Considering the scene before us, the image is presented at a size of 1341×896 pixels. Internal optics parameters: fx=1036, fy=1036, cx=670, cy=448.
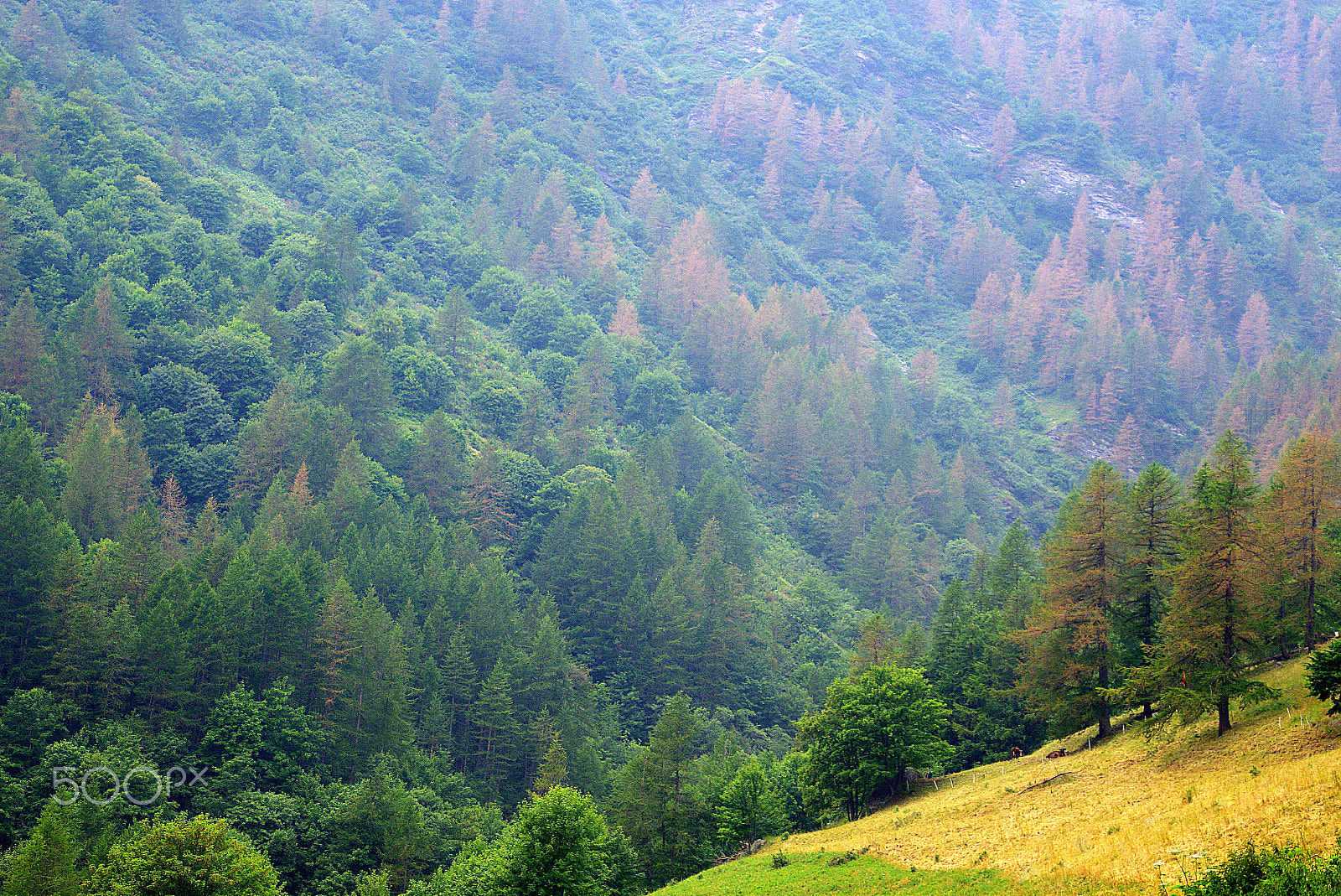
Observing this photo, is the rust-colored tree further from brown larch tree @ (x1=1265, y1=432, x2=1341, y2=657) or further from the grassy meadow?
brown larch tree @ (x1=1265, y1=432, x2=1341, y2=657)

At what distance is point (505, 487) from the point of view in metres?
108

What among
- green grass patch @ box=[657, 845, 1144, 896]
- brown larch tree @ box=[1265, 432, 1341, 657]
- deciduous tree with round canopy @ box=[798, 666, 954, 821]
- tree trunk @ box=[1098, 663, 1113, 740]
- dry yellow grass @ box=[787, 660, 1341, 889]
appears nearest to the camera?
dry yellow grass @ box=[787, 660, 1341, 889]

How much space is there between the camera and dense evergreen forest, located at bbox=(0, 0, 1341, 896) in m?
58.5

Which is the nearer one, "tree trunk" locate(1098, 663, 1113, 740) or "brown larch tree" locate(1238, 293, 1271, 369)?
"tree trunk" locate(1098, 663, 1113, 740)

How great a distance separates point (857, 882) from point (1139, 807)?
440 inches

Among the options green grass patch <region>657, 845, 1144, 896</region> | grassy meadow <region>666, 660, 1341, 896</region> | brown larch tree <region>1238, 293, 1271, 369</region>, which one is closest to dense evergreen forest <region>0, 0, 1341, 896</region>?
brown larch tree <region>1238, 293, 1271, 369</region>

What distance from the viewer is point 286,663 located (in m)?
72.8

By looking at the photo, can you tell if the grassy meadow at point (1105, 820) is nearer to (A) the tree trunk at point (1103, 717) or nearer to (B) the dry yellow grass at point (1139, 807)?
(B) the dry yellow grass at point (1139, 807)

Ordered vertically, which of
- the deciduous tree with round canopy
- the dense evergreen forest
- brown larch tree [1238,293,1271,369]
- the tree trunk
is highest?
brown larch tree [1238,293,1271,369]

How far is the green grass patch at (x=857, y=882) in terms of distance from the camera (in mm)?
33150

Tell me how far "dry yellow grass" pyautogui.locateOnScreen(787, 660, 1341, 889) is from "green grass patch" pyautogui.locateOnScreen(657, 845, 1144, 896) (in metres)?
0.69

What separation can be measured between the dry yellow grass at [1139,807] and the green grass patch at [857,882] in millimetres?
688

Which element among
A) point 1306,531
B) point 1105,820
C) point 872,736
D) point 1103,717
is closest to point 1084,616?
point 1103,717

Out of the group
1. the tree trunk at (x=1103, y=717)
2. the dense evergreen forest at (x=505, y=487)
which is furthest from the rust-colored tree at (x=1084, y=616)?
the dense evergreen forest at (x=505, y=487)
